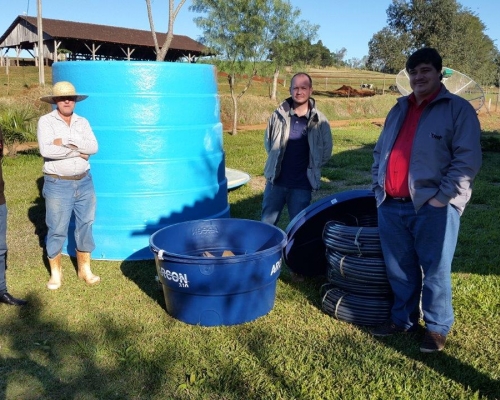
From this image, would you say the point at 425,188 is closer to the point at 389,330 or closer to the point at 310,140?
the point at 389,330

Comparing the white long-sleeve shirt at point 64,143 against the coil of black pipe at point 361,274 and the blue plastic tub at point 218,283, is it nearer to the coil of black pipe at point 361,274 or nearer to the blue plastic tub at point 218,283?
the blue plastic tub at point 218,283

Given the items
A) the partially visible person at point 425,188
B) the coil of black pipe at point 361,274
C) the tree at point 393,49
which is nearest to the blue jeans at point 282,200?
the coil of black pipe at point 361,274

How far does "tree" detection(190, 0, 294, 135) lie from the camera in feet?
63.0

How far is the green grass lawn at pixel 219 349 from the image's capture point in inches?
125

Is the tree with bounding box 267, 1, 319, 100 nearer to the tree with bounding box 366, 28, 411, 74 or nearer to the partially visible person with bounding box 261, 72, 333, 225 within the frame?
the partially visible person with bounding box 261, 72, 333, 225

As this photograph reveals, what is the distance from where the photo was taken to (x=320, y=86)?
42.2 metres

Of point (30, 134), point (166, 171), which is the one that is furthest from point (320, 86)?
point (166, 171)

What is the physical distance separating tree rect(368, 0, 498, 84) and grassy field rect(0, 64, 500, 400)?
1373 inches

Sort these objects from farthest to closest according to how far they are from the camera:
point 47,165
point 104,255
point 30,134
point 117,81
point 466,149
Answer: point 30,134, point 104,255, point 117,81, point 47,165, point 466,149

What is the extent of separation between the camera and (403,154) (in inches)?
134

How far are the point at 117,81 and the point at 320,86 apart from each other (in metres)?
38.7

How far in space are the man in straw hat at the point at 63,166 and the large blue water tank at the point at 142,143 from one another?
0.65 m

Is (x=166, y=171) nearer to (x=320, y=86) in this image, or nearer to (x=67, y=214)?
(x=67, y=214)

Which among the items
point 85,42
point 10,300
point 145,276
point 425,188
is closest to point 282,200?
point 145,276
